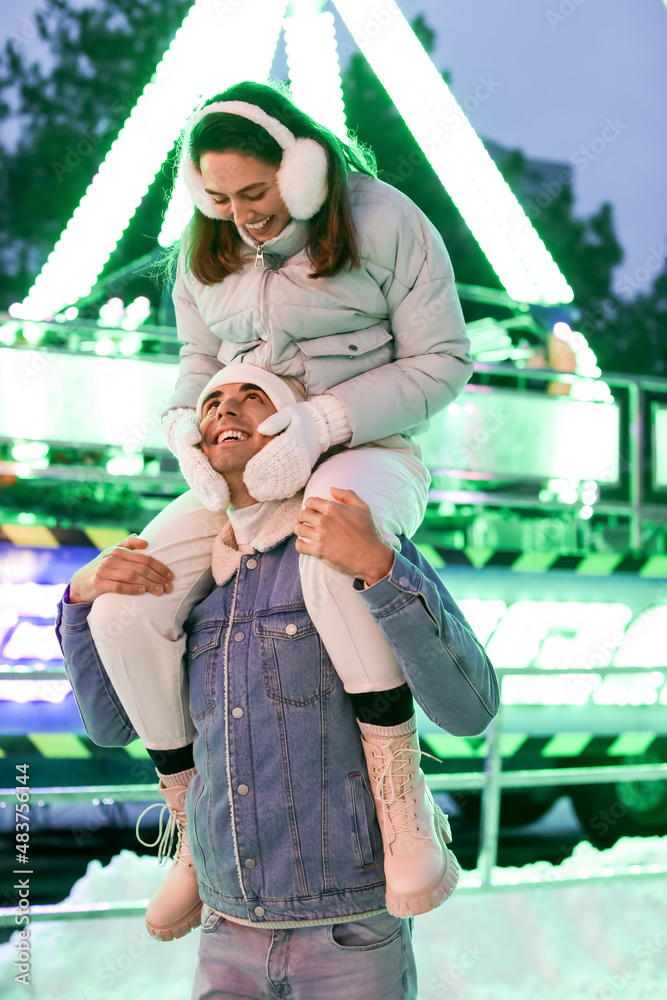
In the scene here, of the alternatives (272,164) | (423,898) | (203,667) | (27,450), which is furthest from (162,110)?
(423,898)

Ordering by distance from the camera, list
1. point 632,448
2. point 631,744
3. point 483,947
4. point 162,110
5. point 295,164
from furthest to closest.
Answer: point 632,448 → point 631,744 → point 162,110 → point 483,947 → point 295,164

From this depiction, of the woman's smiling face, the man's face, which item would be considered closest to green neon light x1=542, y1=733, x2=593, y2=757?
the man's face

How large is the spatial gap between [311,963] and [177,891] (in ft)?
1.24

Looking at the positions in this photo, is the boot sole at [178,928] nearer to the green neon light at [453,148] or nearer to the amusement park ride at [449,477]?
the amusement park ride at [449,477]

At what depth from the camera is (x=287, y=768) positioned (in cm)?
149

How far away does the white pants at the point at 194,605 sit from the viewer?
143 cm

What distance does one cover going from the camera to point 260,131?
153cm

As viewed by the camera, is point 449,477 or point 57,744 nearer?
point 57,744

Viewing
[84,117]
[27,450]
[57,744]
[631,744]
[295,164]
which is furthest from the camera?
[84,117]

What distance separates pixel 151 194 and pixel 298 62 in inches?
159

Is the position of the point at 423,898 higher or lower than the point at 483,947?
higher

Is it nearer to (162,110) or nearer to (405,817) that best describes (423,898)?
(405,817)

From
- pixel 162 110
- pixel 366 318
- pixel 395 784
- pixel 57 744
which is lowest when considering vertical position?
pixel 57 744

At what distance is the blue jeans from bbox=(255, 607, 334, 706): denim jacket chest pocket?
0.43 metres
